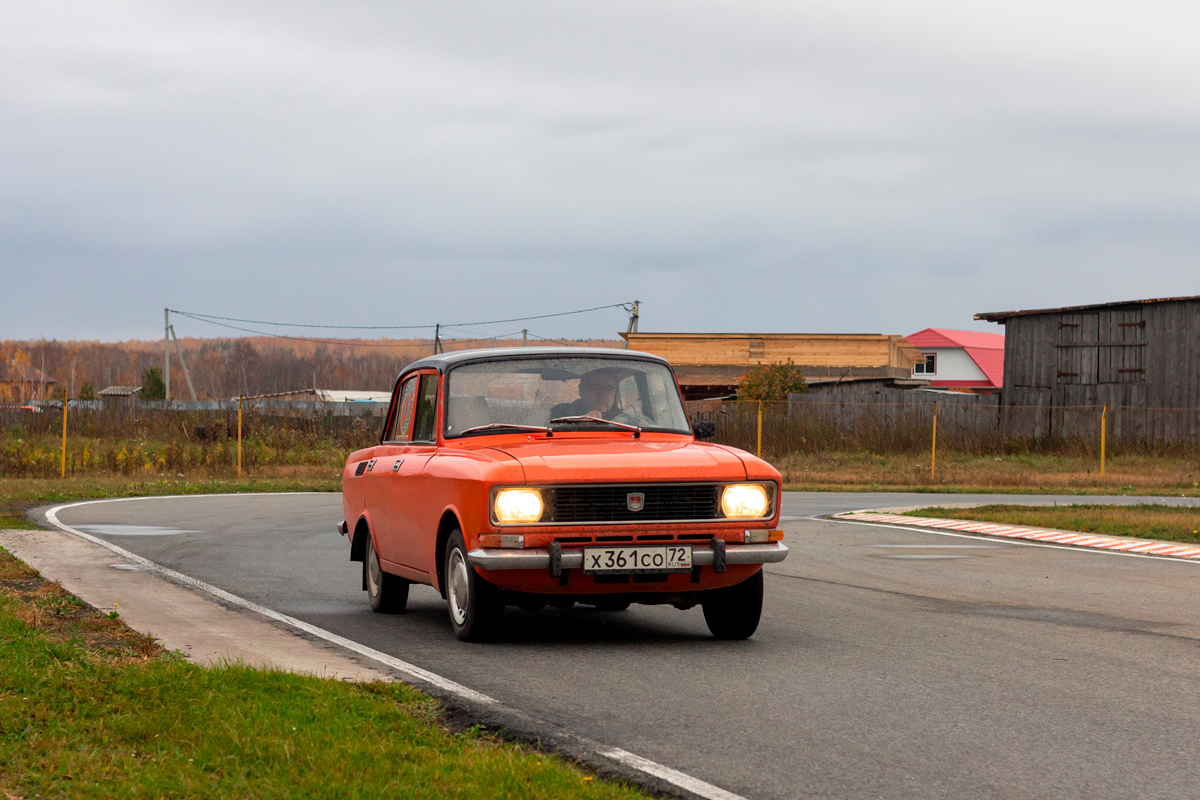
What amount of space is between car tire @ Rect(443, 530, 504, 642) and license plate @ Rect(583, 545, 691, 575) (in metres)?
0.68

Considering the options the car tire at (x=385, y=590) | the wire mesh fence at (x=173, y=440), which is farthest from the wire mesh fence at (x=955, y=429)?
the car tire at (x=385, y=590)

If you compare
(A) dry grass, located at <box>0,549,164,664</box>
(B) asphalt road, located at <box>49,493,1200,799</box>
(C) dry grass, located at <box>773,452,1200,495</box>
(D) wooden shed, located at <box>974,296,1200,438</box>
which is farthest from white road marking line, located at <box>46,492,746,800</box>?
(D) wooden shed, located at <box>974,296,1200,438</box>

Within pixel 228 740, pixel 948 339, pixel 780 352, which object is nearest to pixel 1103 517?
pixel 228 740

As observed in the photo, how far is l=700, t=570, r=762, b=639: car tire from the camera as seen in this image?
848cm

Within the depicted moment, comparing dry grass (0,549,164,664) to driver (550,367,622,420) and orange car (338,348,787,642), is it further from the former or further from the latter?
driver (550,367,622,420)

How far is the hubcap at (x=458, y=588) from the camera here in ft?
27.1

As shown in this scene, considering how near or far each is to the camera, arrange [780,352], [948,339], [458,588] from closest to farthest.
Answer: [458,588]
[780,352]
[948,339]

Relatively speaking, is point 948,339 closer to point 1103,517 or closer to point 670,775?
point 1103,517

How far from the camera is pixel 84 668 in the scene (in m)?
6.50

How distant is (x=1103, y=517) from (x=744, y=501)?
12532 millimetres

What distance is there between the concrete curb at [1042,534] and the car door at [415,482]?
922 cm

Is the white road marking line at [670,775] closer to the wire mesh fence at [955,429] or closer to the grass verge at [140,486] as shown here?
the grass verge at [140,486]

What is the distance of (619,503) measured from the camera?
7.95m

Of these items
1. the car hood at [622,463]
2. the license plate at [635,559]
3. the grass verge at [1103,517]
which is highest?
the car hood at [622,463]
